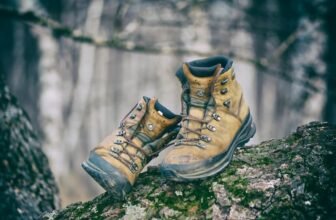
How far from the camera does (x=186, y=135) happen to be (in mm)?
2211

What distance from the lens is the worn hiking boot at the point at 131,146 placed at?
82.7 inches

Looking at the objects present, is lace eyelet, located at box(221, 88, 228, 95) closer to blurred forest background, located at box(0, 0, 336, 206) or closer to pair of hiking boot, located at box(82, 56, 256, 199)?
pair of hiking boot, located at box(82, 56, 256, 199)

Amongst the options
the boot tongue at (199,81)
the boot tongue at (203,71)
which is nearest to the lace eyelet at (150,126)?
the boot tongue at (199,81)

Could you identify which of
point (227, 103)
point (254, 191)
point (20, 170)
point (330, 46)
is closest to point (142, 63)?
point (330, 46)

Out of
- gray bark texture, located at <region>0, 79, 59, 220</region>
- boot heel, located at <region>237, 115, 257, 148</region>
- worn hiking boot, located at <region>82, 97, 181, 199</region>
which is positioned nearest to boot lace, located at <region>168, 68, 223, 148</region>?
worn hiking boot, located at <region>82, 97, 181, 199</region>

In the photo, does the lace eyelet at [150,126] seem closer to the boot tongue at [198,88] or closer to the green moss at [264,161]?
the boot tongue at [198,88]

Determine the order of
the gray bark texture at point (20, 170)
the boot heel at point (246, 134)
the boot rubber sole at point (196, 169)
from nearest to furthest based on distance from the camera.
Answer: the boot rubber sole at point (196, 169), the boot heel at point (246, 134), the gray bark texture at point (20, 170)

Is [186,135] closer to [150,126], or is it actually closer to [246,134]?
[150,126]

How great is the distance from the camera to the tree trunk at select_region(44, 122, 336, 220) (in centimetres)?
193

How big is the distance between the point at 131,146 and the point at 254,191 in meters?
0.64

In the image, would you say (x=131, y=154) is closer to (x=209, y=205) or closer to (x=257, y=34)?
(x=209, y=205)

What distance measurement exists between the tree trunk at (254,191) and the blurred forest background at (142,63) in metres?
3.96

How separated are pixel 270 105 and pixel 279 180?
34.7 ft

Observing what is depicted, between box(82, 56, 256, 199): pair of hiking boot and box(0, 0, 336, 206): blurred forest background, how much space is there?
3745mm
